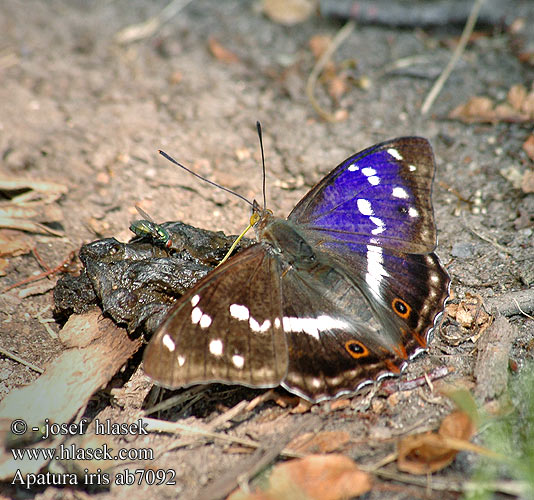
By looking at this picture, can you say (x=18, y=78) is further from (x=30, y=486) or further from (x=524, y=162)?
(x=524, y=162)

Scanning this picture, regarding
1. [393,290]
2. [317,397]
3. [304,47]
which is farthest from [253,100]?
[317,397]

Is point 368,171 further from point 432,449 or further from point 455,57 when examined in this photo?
point 455,57

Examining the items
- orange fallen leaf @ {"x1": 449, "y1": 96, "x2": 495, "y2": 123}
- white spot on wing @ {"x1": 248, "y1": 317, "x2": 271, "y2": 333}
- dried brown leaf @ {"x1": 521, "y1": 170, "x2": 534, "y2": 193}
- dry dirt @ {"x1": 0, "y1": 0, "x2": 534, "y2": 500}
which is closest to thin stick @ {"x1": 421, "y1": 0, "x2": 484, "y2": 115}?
dry dirt @ {"x1": 0, "y1": 0, "x2": 534, "y2": 500}

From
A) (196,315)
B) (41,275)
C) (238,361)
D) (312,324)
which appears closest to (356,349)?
(312,324)

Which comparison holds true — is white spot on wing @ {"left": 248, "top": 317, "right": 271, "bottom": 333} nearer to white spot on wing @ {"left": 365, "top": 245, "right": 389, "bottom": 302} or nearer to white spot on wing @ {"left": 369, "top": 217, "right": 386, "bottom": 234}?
white spot on wing @ {"left": 365, "top": 245, "right": 389, "bottom": 302}

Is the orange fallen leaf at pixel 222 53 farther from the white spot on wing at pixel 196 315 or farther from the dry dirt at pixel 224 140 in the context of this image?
the white spot on wing at pixel 196 315

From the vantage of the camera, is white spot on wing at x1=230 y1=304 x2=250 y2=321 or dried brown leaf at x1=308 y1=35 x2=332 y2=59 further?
dried brown leaf at x1=308 y1=35 x2=332 y2=59
